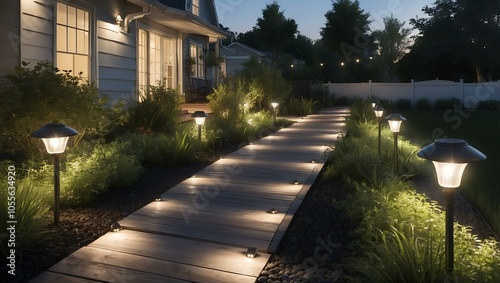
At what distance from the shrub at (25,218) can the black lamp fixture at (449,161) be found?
3.01m

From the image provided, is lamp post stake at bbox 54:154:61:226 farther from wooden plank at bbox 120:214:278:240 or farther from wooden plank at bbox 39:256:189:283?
wooden plank at bbox 39:256:189:283

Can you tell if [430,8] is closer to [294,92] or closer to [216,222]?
[294,92]

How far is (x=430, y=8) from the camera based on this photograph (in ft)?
107

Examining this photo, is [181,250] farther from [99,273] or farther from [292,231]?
[292,231]

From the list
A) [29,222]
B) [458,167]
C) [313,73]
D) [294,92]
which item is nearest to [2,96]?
[29,222]

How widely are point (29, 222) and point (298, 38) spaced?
47077 millimetres

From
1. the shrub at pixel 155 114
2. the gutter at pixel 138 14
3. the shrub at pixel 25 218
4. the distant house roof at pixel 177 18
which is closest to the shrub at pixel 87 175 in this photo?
the shrub at pixel 25 218

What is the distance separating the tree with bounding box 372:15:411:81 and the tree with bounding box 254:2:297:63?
16.3 m

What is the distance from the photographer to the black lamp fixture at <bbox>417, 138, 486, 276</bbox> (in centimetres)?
287

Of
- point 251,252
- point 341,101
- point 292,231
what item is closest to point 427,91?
point 341,101

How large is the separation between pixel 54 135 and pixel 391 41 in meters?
47.5

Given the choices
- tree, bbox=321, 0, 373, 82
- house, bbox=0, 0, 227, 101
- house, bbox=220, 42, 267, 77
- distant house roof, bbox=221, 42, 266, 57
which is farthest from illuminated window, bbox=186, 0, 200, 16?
tree, bbox=321, 0, 373, 82

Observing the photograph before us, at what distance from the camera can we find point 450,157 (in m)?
2.86

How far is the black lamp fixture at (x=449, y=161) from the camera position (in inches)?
113
